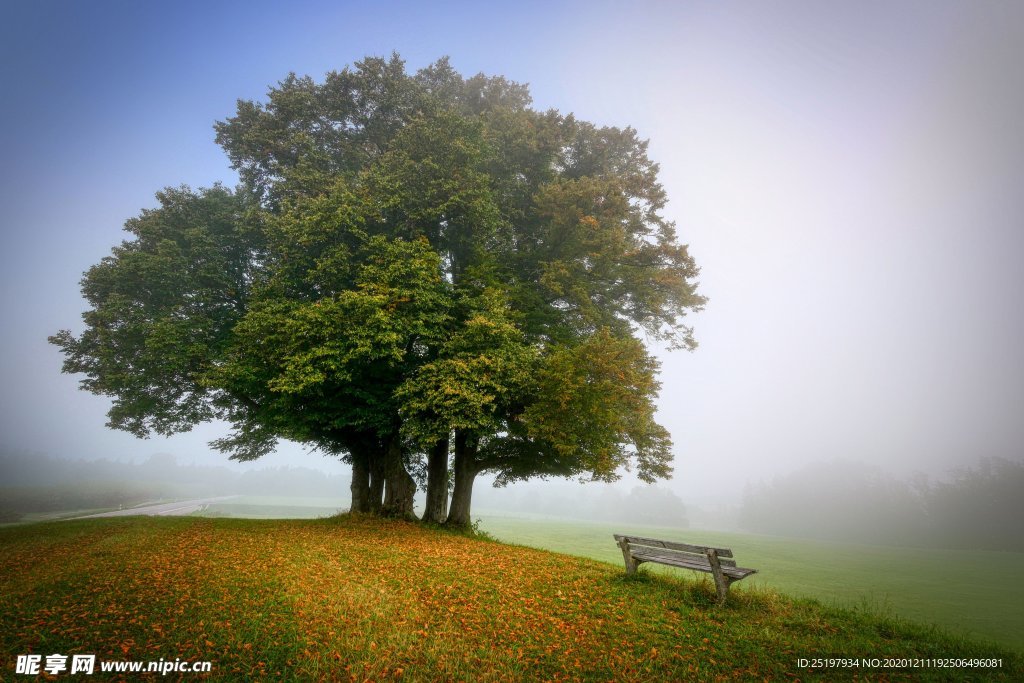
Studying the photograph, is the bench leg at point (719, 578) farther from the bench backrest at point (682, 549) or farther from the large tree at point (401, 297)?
the large tree at point (401, 297)

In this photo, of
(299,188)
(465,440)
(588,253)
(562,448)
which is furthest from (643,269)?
(299,188)

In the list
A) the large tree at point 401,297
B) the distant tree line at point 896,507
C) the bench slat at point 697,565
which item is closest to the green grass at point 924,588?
the bench slat at point 697,565

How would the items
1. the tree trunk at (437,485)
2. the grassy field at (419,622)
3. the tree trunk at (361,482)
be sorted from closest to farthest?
the grassy field at (419,622) < the tree trunk at (437,485) < the tree trunk at (361,482)

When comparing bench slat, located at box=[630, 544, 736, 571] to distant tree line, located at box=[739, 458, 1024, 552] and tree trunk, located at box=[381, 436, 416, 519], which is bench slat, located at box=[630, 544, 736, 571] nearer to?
tree trunk, located at box=[381, 436, 416, 519]

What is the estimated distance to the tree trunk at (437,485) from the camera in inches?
735

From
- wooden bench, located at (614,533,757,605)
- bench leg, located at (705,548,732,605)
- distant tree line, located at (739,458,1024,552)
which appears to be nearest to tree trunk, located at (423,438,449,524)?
wooden bench, located at (614,533,757,605)

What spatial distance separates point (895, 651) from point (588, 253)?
15745 mm

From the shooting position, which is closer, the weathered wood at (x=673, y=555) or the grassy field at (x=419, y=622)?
the grassy field at (x=419, y=622)

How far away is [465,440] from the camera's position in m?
18.7

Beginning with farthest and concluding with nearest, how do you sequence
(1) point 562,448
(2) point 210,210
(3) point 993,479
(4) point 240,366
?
1. (3) point 993,479
2. (2) point 210,210
3. (4) point 240,366
4. (1) point 562,448

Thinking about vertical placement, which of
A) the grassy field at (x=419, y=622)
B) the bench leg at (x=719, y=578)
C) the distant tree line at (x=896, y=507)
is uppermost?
the bench leg at (x=719, y=578)

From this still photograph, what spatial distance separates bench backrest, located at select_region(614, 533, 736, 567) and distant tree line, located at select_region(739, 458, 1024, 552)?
9635cm

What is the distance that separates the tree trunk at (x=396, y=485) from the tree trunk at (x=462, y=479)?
2264 mm

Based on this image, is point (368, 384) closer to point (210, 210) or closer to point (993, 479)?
point (210, 210)
